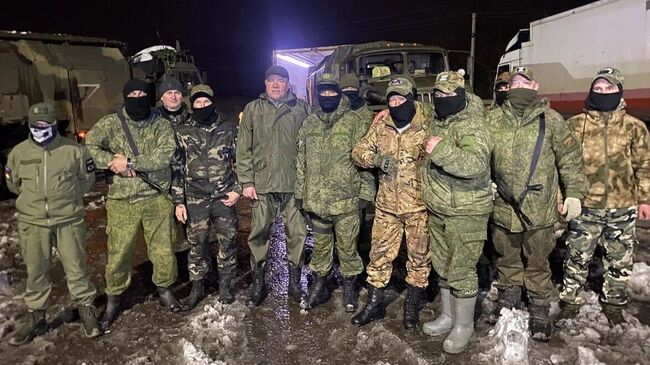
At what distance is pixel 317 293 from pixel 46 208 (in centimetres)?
231

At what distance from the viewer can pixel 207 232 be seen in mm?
4469

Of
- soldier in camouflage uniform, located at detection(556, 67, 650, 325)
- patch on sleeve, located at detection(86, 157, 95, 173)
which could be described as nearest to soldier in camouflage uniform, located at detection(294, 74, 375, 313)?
patch on sleeve, located at detection(86, 157, 95, 173)

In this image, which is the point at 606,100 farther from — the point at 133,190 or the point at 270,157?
the point at 133,190

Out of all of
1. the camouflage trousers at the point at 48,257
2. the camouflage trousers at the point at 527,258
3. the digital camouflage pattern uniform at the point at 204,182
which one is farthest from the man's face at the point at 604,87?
the camouflage trousers at the point at 48,257

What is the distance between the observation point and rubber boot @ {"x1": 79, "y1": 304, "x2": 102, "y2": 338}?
12.9 ft

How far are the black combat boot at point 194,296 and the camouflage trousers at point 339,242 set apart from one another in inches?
41.4

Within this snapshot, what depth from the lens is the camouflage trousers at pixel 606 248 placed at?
Answer: 4.06 metres

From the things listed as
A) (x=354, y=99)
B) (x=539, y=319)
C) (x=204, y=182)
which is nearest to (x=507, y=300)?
(x=539, y=319)

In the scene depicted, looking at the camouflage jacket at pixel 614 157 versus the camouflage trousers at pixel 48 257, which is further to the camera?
the camouflage jacket at pixel 614 157

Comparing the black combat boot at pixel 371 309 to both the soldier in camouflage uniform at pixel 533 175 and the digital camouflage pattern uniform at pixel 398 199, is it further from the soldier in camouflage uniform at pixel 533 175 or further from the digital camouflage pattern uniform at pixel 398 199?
the soldier in camouflage uniform at pixel 533 175

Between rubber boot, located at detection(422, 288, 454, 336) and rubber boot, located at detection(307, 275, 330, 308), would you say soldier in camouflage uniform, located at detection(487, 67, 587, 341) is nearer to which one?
rubber boot, located at detection(422, 288, 454, 336)

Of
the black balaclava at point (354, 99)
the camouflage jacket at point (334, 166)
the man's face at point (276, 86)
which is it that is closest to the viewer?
A: the camouflage jacket at point (334, 166)

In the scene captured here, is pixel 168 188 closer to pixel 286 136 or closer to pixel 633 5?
pixel 286 136

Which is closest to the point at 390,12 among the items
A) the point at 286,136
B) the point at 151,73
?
the point at 151,73
